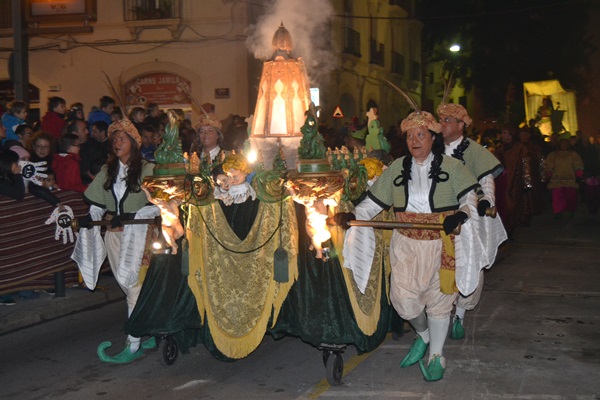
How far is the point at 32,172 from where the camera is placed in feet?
30.4

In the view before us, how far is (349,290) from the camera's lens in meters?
6.14

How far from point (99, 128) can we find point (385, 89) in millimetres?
22396

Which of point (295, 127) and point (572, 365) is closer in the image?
point (572, 365)

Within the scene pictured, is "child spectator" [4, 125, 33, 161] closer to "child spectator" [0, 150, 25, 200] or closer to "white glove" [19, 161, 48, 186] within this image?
"white glove" [19, 161, 48, 186]

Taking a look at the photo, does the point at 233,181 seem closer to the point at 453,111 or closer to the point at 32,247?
the point at 453,111

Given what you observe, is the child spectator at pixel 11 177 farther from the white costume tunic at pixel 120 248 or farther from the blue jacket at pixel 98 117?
the blue jacket at pixel 98 117

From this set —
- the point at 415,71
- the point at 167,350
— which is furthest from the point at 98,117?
the point at 415,71

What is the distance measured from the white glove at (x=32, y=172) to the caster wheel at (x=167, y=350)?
135 inches

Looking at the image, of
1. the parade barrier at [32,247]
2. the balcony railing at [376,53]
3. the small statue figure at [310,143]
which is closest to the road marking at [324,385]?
the small statue figure at [310,143]

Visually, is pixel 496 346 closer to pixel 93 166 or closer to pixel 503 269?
pixel 503 269

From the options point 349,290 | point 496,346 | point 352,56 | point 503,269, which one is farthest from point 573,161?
point 349,290

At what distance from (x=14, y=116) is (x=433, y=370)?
786 cm

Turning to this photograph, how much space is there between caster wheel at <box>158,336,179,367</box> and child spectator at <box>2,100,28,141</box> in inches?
235

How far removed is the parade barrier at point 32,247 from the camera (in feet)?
28.7
